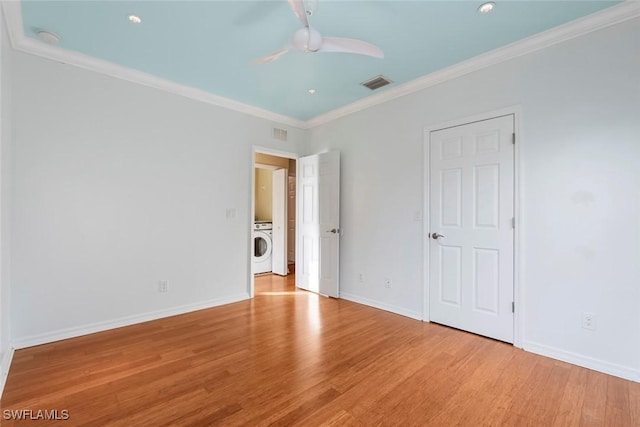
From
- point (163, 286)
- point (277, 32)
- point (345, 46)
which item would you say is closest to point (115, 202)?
point (163, 286)

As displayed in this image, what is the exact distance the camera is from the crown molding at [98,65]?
2.21 m

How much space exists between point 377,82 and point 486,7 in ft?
4.27

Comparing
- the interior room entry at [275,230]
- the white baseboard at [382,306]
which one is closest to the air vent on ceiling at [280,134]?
the interior room entry at [275,230]

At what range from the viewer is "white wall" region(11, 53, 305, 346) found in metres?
2.52

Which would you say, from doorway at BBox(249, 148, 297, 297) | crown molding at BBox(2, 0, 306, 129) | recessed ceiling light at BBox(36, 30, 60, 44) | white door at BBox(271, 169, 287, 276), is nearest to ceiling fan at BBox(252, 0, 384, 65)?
crown molding at BBox(2, 0, 306, 129)

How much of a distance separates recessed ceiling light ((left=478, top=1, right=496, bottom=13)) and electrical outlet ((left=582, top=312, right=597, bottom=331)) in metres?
2.43

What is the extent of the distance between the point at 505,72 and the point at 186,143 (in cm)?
347

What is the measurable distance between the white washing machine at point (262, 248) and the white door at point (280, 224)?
10 cm

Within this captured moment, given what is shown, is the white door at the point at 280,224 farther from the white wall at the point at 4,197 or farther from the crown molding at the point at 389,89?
the white wall at the point at 4,197

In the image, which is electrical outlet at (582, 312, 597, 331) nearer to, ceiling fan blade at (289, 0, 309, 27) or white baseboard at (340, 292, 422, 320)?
white baseboard at (340, 292, 422, 320)

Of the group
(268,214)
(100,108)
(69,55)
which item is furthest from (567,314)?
(268,214)

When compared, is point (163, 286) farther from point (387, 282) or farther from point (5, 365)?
point (387, 282)

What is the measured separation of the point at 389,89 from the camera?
3.41 m

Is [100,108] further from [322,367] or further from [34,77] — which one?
[322,367]
